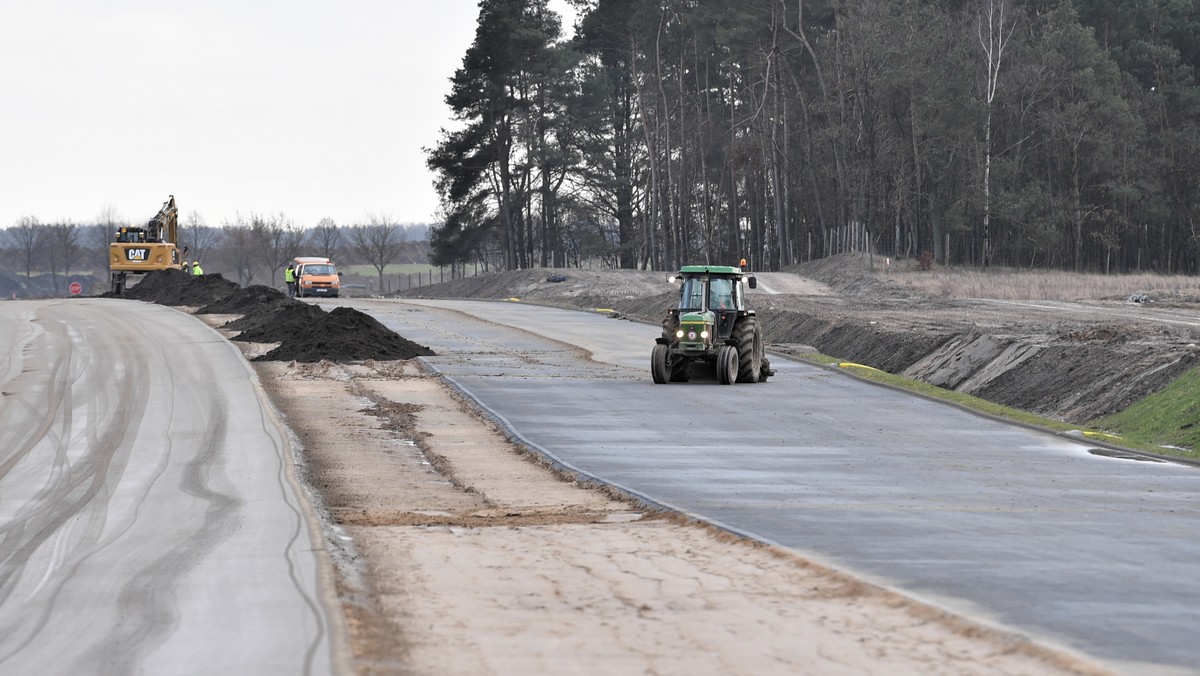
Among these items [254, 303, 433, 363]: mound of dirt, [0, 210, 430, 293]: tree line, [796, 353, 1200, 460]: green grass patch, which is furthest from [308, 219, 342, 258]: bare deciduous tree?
[796, 353, 1200, 460]: green grass patch

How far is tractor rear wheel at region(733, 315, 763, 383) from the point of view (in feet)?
103

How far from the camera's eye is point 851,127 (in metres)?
77.6

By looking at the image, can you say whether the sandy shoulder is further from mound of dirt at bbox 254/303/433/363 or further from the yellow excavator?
the yellow excavator

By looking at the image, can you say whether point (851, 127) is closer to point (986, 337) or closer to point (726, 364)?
point (986, 337)

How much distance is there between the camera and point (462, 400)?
2914 centimetres

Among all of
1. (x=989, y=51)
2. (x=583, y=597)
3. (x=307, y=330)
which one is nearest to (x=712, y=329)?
(x=307, y=330)

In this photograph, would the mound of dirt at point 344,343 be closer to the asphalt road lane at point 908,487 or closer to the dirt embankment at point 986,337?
the asphalt road lane at point 908,487

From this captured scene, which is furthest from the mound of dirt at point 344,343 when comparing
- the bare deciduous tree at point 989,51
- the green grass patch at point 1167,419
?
the bare deciduous tree at point 989,51

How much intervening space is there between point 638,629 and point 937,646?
2.03 metres

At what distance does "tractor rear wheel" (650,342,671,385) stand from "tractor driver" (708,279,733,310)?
56.2 inches

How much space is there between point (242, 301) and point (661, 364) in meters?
28.8

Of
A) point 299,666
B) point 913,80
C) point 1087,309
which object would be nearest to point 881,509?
point 299,666

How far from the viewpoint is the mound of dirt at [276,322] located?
41.3 m

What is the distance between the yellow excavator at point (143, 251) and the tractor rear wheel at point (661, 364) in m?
42.6
